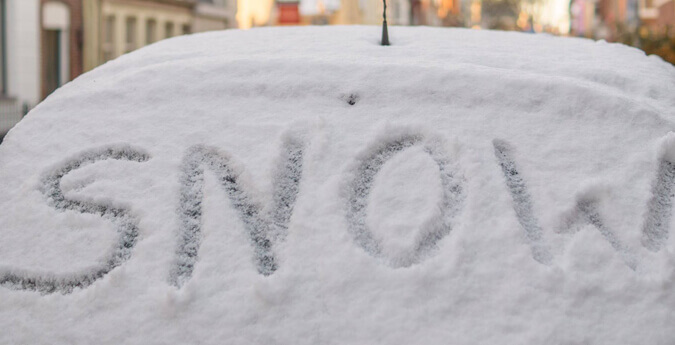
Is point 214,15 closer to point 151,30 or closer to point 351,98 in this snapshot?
point 151,30

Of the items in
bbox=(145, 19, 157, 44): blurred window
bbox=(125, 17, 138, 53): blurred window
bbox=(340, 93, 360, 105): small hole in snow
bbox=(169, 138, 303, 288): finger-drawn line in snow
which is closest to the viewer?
bbox=(169, 138, 303, 288): finger-drawn line in snow

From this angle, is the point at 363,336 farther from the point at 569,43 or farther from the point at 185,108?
the point at 569,43

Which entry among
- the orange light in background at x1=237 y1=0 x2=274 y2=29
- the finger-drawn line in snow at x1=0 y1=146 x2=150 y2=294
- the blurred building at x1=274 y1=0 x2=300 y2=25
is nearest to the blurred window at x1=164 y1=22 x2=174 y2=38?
the orange light in background at x1=237 y1=0 x2=274 y2=29

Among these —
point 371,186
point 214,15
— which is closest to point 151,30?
point 214,15

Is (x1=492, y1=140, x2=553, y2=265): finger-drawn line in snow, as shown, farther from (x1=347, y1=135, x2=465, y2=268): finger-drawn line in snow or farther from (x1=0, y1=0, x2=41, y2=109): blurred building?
(x1=0, y1=0, x2=41, y2=109): blurred building

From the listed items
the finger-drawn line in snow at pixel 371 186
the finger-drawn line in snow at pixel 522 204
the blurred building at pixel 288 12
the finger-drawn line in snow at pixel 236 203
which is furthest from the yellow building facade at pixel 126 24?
the finger-drawn line in snow at pixel 522 204

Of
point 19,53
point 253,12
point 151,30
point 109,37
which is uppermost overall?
point 253,12
